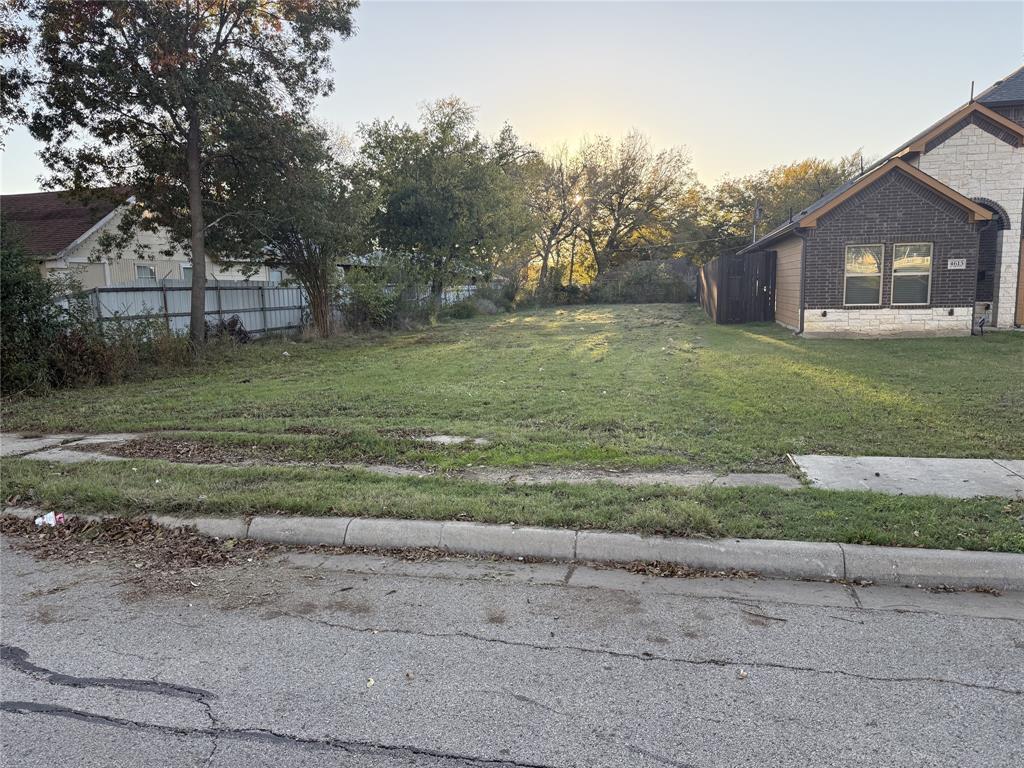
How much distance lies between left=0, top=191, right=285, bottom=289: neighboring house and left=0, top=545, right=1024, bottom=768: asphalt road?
60.5 feet

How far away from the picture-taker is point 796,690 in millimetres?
3031

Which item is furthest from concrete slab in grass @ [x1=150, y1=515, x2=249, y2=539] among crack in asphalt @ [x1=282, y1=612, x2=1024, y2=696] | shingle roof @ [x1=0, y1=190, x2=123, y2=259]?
shingle roof @ [x1=0, y1=190, x2=123, y2=259]

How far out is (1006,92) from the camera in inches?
738

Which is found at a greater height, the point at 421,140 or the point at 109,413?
the point at 421,140

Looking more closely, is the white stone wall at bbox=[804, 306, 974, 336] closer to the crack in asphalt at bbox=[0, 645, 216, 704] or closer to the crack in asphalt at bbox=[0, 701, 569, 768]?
the crack in asphalt at bbox=[0, 701, 569, 768]

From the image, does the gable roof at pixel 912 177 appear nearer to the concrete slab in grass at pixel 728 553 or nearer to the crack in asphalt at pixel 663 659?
the concrete slab in grass at pixel 728 553

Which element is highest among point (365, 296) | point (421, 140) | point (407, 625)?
point (421, 140)

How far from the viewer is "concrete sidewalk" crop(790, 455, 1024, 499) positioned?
5410 mm

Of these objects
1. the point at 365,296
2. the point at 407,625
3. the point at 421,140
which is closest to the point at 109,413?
the point at 407,625

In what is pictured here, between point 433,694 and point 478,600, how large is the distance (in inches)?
39.1

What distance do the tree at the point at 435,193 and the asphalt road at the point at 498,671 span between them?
23592 mm

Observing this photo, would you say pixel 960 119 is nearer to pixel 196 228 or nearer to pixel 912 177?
pixel 912 177

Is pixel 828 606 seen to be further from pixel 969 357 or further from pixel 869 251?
pixel 869 251

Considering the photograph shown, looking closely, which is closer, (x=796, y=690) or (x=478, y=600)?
(x=796, y=690)
